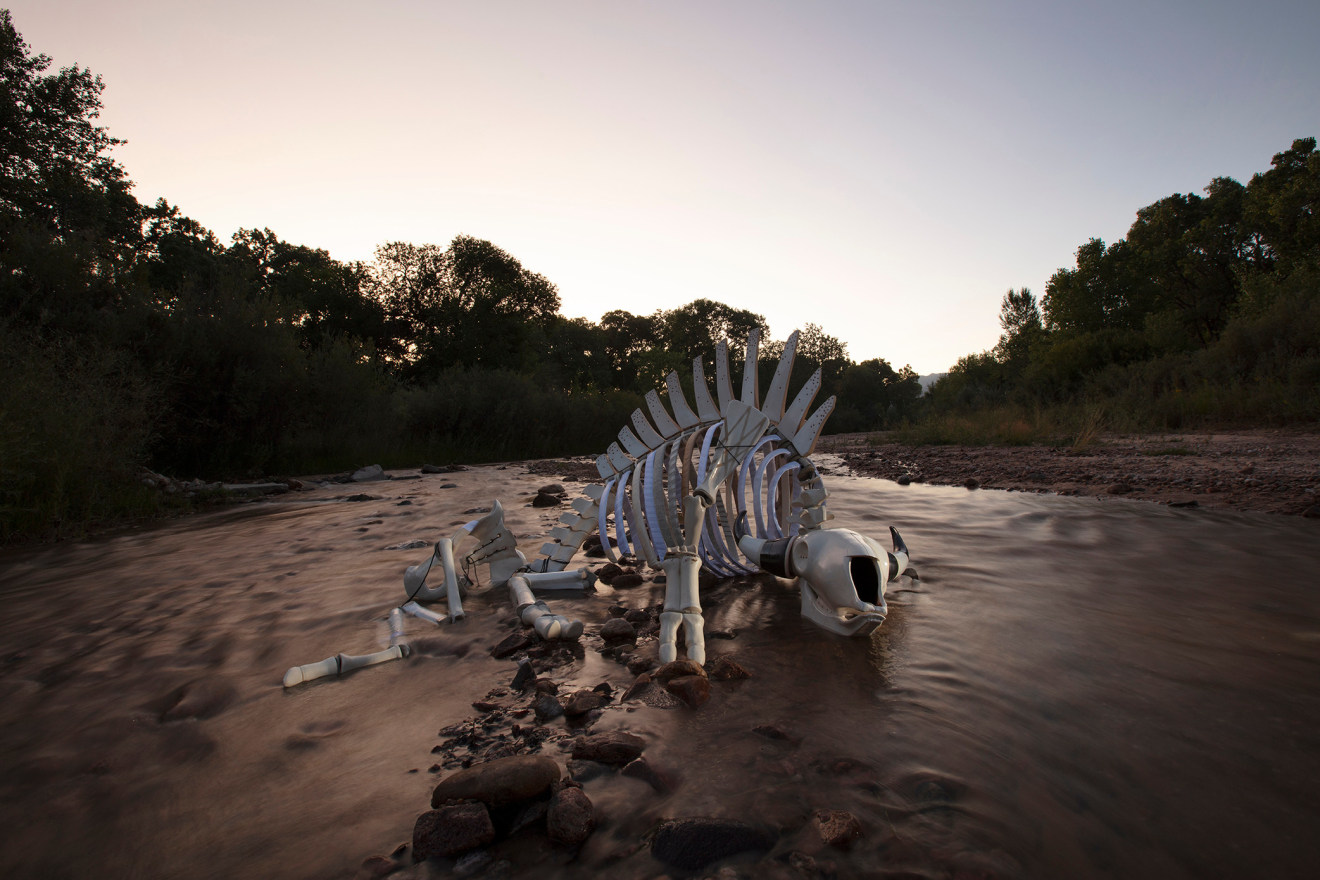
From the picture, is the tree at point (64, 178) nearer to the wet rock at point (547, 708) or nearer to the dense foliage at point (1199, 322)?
the wet rock at point (547, 708)

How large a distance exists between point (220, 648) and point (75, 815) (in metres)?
1.52

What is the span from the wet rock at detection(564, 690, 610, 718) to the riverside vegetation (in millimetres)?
7031

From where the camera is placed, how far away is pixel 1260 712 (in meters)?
2.12

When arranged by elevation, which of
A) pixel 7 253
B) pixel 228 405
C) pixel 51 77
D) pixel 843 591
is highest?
pixel 51 77

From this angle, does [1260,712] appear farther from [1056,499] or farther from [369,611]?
[1056,499]

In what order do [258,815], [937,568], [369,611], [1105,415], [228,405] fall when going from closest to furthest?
[258,815]
[369,611]
[937,568]
[228,405]
[1105,415]

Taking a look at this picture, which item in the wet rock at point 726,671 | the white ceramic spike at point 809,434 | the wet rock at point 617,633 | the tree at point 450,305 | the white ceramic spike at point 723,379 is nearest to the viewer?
the wet rock at point 726,671

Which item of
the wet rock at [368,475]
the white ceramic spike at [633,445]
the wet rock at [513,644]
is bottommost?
the wet rock at [513,644]

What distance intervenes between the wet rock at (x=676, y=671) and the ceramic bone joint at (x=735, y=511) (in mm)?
91

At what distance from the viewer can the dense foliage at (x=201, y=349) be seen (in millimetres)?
7441

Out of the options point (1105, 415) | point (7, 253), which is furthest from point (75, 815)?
point (1105, 415)

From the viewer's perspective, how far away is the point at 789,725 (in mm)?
2131

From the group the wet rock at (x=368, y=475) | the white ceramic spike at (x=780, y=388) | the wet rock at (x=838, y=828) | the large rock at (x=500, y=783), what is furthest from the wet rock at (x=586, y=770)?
the wet rock at (x=368, y=475)

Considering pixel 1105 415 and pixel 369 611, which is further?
pixel 1105 415
